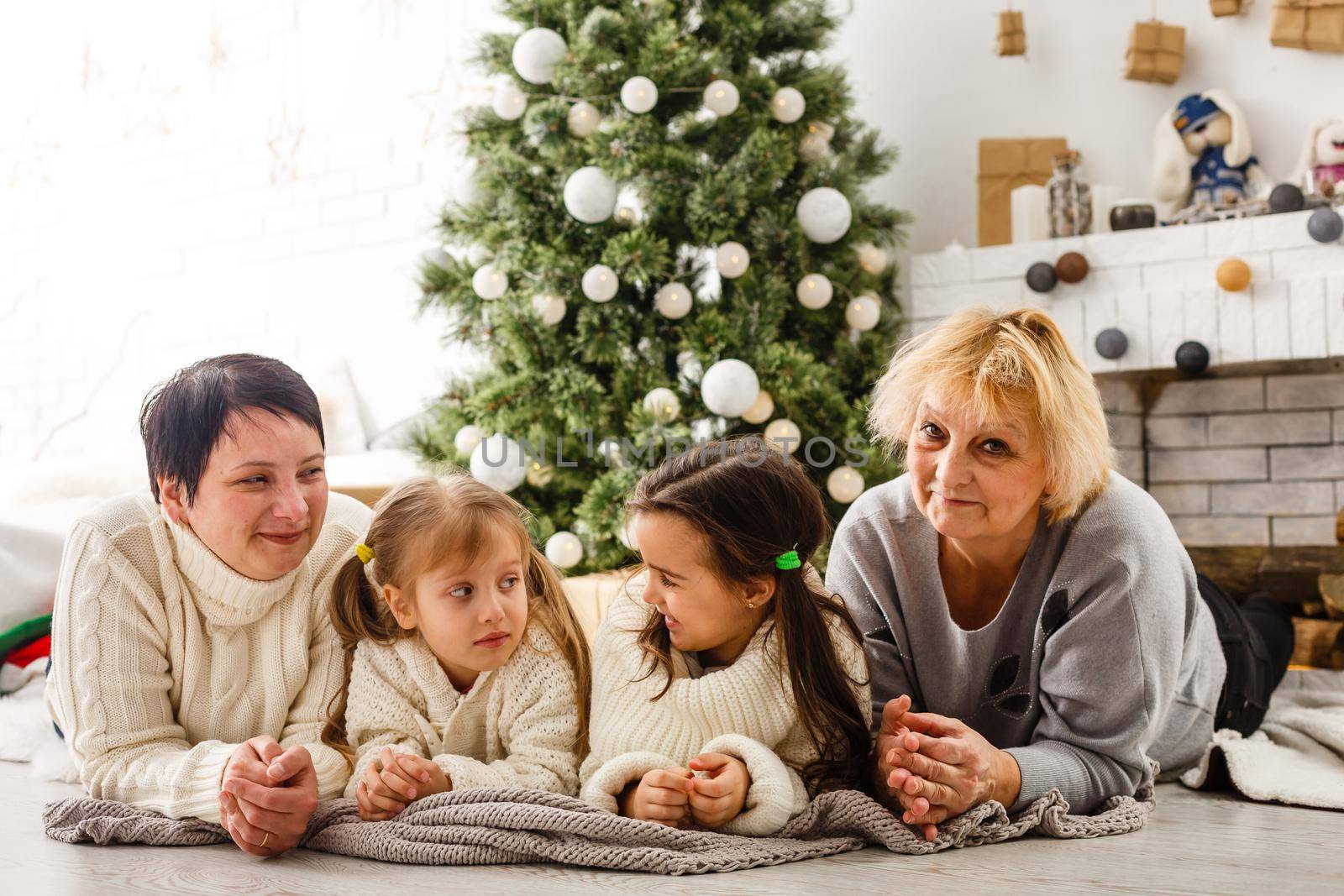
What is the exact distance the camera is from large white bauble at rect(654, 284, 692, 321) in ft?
8.77

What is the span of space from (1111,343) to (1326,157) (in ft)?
2.10

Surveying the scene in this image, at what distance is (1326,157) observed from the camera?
275 centimetres

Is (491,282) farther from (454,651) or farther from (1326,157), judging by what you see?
(1326,157)

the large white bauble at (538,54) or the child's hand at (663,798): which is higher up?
the large white bauble at (538,54)

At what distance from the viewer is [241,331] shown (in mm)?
4168

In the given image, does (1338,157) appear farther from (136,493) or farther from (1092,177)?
(136,493)

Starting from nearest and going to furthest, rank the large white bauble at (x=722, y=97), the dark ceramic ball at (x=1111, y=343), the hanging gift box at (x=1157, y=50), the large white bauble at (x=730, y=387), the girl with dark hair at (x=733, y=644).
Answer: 1. the girl with dark hair at (x=733, y=644)
2. the large white bauble at (x=730, y=387)
3. the large white bauble at (x=722, y=97)
4. the dark ceramic ball at (x=1111, y=343)
5. the hanging gift box at (x=1157, y=50)

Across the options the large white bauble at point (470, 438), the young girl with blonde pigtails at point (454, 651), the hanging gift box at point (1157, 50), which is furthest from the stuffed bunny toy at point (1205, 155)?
the young girl with blonde pigtails at point (454, 651)

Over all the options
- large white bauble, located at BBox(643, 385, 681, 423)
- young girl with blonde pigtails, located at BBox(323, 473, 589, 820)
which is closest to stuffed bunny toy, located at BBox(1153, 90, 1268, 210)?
A: large white bauble, located at BBox(643, 385, 681, 423)

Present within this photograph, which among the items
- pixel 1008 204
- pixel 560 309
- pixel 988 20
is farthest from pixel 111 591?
pixel 988 20

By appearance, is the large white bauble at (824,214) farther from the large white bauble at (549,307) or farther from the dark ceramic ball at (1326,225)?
the dark ceramic ball at (1326,225)

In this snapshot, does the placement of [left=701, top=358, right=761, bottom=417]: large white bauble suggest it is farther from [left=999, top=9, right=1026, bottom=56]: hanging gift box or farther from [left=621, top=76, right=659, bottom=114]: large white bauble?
[left=999, top=9, right=1026, bottom=56]: hanging gift box

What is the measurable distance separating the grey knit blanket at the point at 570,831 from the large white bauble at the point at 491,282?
1.49 metres

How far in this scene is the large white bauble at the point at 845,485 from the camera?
2.65 meters
